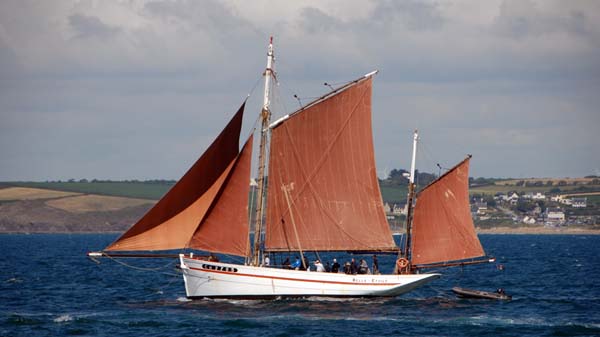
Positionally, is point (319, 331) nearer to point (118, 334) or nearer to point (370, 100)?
point (118, 334)

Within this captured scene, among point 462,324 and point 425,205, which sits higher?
point 425,205

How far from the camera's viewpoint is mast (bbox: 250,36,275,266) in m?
64.0

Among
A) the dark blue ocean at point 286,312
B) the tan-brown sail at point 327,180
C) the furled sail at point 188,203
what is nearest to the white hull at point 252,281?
the dark blue ocean at point 286,312

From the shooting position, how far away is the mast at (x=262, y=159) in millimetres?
64000

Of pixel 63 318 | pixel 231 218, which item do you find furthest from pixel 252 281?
pixel 63 318

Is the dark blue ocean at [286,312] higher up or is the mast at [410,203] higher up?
the mast at [410,203]

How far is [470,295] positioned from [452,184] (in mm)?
7646

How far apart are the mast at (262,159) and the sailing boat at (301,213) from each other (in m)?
0.06

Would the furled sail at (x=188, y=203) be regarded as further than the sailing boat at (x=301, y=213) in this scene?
No

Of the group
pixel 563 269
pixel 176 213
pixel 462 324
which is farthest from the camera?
pixel 563 269

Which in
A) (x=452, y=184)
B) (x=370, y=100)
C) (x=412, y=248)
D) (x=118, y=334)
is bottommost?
(x=118, y=334)

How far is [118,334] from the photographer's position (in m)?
51.5

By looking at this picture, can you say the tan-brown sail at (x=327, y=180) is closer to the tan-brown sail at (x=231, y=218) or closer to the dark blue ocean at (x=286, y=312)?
the tan-brown sail at (x=231, y=218)

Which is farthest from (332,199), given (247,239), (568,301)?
(568,301)
